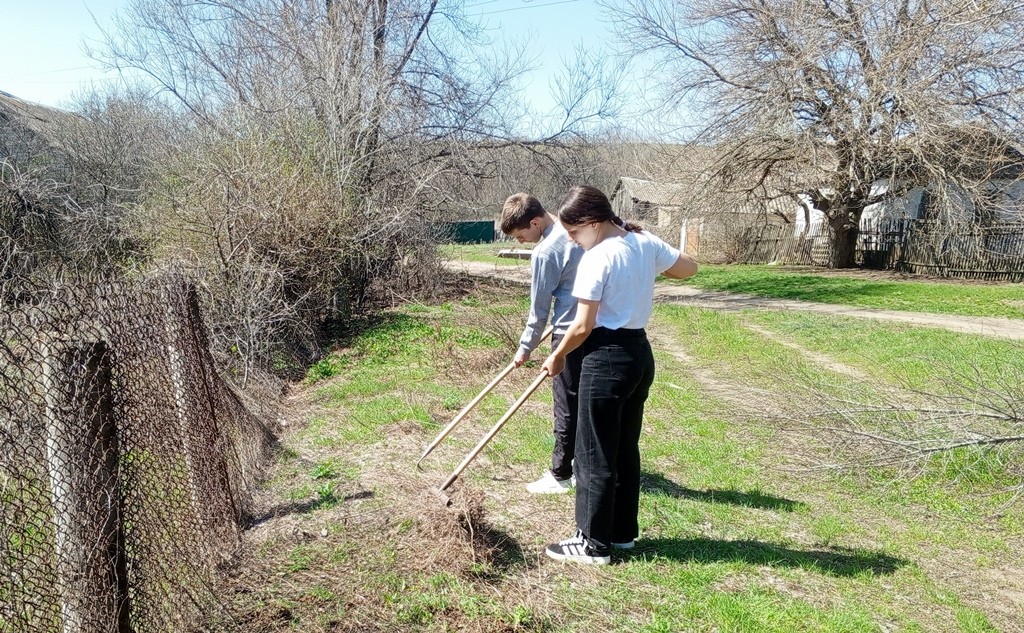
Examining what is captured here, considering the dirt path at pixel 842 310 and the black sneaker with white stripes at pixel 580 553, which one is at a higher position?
the dirt path at pixel 842 310

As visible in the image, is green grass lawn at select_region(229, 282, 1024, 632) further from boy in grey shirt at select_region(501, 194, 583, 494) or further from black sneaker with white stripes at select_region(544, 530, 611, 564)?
boy in grey shirt at select_region(501, 194, 583, 494)

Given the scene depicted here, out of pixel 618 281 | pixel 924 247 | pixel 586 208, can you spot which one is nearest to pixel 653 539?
pixel 618 281

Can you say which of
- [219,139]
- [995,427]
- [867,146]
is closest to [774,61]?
[867,146]

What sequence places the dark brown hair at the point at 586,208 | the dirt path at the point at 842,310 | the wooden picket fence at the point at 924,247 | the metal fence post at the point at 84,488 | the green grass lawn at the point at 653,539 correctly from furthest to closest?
the wooden picket fence at the point at 924,247 → the dirt path at the point at 842,310 → the dark brown hair at the point at 586,208 → the green grass lawn at the point at 653,539 → the metal fence post at the point at 84,488

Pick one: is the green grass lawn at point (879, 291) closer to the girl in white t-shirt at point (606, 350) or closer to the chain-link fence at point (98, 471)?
the girl in white t-shirt at point (606, 350)

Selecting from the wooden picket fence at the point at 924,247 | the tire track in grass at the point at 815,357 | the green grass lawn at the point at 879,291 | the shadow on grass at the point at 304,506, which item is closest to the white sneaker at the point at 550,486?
the shadow on grass at the point at 304,506

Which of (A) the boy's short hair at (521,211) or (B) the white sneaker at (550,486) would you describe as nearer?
(A) the boy's short hair at (521,211)

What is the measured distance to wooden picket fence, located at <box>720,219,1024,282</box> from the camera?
19.3 metres

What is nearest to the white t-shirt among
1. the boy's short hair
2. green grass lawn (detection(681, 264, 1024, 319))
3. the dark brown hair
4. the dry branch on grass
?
the dark brown hair

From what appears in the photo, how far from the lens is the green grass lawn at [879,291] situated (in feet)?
45.9

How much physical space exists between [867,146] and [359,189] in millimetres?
12176

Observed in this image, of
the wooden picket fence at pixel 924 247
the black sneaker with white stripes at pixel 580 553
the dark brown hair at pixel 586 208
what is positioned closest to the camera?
the dark brown hair at pixel 586 208

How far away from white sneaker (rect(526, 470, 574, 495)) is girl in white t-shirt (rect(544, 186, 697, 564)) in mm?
885

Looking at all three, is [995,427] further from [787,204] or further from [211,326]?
[787,204]
